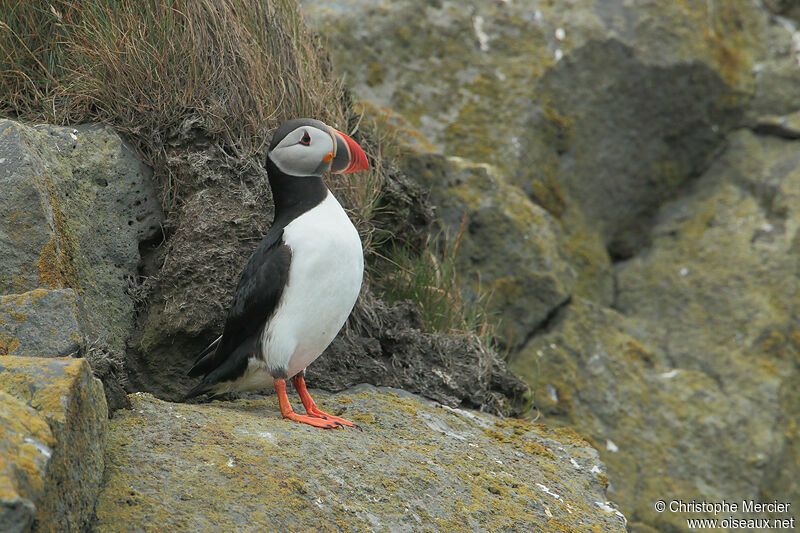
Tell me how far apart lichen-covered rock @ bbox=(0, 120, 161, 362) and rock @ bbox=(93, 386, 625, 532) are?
0.64m

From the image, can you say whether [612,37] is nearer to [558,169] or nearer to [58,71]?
[558,169]

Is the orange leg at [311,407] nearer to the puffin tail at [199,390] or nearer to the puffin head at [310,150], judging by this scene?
the puffin tail at [199,390]

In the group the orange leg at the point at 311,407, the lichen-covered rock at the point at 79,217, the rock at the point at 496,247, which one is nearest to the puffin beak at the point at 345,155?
the orange leg at the point at 311,407

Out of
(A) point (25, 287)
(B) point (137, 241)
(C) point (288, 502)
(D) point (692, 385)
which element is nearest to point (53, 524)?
(C) point (288, 502)

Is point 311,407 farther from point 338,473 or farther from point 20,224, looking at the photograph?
point 20,224

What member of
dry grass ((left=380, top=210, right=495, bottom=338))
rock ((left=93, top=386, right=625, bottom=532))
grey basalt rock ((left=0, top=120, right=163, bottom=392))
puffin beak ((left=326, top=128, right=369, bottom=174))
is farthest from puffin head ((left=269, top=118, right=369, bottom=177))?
dry grass ((left=380, top=210, right=495, bottom=338))

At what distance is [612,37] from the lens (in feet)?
23.4

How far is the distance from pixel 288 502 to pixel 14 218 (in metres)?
1.61

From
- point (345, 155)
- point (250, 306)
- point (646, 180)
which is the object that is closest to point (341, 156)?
point (345, 155)

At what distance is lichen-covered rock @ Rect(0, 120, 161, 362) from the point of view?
10.5 ft

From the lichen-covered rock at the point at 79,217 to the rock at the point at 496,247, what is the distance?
2.30m

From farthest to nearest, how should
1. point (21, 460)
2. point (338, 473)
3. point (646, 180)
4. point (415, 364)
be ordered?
1. point (646, 180)
2. point (415, 364)
3. point (338, 473)
4. point (21, 460)

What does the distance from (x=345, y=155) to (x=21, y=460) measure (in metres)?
2.02

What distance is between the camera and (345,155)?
3.63m
